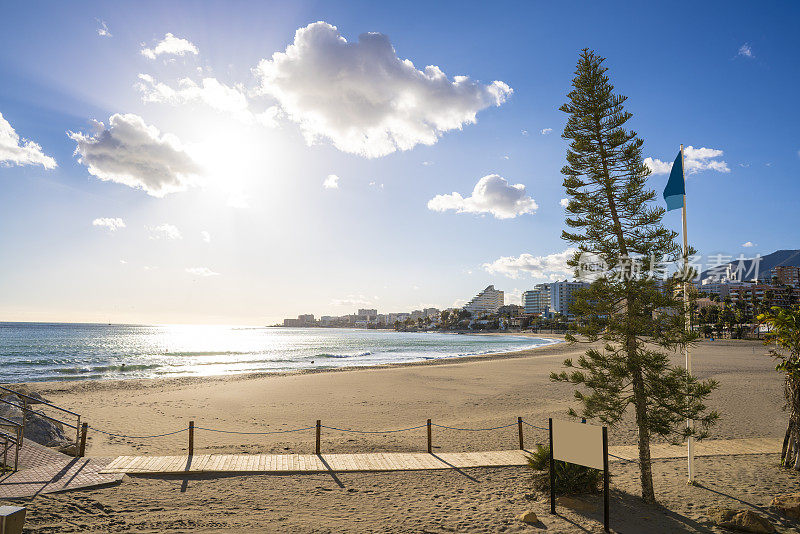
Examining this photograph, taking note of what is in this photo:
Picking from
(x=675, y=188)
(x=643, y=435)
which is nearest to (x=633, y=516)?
(x=643, y=435)

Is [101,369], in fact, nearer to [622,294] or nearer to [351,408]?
[351,408]

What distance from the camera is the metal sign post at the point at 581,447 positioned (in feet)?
22.8

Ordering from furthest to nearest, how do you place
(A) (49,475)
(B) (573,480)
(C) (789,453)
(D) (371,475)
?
(D) (371,475), (C) (789,453), (A) (49,475), (B) (573,480)

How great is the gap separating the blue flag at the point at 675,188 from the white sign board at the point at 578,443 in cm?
528

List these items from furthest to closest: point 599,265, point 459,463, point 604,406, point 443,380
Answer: point 443,380 → point 459,463 → point 599,265 → point 604,406

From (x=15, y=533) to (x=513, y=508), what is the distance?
24.9 ft

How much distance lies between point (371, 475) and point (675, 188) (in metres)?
9.44

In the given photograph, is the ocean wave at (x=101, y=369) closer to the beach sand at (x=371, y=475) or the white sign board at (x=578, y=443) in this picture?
the beach sand at (x=371, y=475)

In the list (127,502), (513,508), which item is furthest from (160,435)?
(513,508)

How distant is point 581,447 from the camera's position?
7391mm

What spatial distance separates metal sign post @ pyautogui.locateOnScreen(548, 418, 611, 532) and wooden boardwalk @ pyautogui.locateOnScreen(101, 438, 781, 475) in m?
3.33

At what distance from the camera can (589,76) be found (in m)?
8.76

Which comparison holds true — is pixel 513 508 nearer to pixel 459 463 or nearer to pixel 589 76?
pixel 459 463

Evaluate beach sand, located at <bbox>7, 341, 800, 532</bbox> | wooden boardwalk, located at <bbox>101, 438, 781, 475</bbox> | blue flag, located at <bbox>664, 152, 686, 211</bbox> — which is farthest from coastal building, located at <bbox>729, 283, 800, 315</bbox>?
blue flag, located at <bbox>664, 152, 686, 211</bbox>
